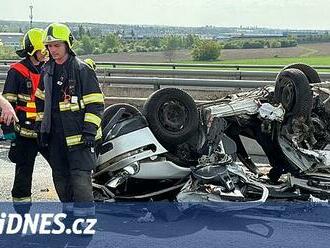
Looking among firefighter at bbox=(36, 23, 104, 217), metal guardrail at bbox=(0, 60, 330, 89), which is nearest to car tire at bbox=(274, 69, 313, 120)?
firefighter at bbox=(36, 23, 104, 217)

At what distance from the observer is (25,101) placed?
241 inches

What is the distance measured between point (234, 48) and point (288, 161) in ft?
87.3

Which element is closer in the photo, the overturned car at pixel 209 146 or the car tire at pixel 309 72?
the overturned car at pixel 209 146

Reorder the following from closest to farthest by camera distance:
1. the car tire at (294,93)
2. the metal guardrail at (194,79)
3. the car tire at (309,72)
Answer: the car tire at (294,93) < the car tire at (309,72) < the metal guardrail at (194,79)

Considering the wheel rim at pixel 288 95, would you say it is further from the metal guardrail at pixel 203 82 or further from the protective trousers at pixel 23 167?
the metal guardrail at pixel 203 82

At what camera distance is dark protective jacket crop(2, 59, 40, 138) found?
240 inches

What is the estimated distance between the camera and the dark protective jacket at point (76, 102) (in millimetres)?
5254

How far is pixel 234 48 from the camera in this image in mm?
32469

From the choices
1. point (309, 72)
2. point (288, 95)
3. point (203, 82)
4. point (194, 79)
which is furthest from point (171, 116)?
point (194, 79)

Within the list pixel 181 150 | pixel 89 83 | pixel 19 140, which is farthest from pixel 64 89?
pixel 181 150

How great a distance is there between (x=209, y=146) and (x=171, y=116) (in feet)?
1.58

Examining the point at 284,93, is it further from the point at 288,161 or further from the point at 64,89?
the point at 64,89

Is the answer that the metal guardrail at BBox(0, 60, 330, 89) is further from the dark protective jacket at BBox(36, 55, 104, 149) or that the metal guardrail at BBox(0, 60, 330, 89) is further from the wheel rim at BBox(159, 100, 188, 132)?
the dark protective jacket at BBox(36, 55, 104, 149)

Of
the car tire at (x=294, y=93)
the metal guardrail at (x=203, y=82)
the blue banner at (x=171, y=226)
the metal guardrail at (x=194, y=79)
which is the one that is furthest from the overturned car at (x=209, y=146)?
the metal guardrail at (x=203, y=82)
